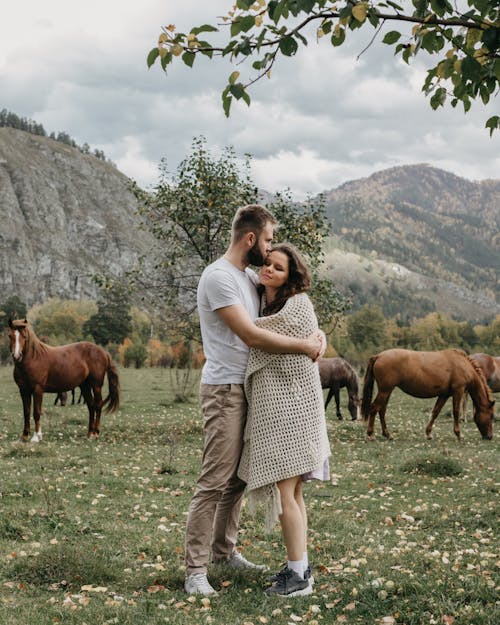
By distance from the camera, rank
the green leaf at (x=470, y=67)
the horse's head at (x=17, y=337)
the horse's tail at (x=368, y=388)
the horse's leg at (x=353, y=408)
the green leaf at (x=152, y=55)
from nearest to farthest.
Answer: the green leaf at (x=470, y=67) < the green leaf at (x=152, y=55) < the horse's head at (x=17, y=337) < the horse's tail at (x=368, y=388) < the horse's leg at (x=353, y=408)

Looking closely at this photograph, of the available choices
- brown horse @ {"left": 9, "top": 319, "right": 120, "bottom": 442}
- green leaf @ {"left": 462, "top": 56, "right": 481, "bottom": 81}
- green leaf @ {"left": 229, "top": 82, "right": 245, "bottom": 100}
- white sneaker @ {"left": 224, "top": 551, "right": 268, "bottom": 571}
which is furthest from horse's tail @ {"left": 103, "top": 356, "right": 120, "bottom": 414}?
green leaf @ {"left": 462, "top": 56, "right": 481, "bottom": 81}

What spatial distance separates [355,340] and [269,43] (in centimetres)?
10030

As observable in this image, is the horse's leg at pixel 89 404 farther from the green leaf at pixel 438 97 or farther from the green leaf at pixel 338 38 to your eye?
the green leaf at pixel 338 38

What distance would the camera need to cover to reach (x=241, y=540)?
800cm

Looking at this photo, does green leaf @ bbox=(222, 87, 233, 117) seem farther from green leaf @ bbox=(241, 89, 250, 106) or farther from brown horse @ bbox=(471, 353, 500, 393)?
brown horse @ bbox=(471, 353, 500, 393)

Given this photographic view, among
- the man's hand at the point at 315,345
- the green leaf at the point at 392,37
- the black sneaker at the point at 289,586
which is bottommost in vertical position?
the black sneaker at the point at 289,586

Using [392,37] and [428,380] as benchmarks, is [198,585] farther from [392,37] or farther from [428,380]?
[428,380]

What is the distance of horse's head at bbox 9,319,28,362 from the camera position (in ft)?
49.5

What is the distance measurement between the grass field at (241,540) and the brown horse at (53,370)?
1.01 m

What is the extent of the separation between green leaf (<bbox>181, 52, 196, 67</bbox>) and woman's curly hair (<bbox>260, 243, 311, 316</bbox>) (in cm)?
192

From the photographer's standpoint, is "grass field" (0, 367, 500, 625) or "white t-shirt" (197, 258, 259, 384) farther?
"white t-shirt" (197, 258, 259, 384)

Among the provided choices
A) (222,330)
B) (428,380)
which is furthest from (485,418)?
(222,330)

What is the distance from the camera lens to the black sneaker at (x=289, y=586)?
18.8ft

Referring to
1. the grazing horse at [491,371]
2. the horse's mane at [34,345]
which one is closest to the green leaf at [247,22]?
the horse's mane at [34,345]
